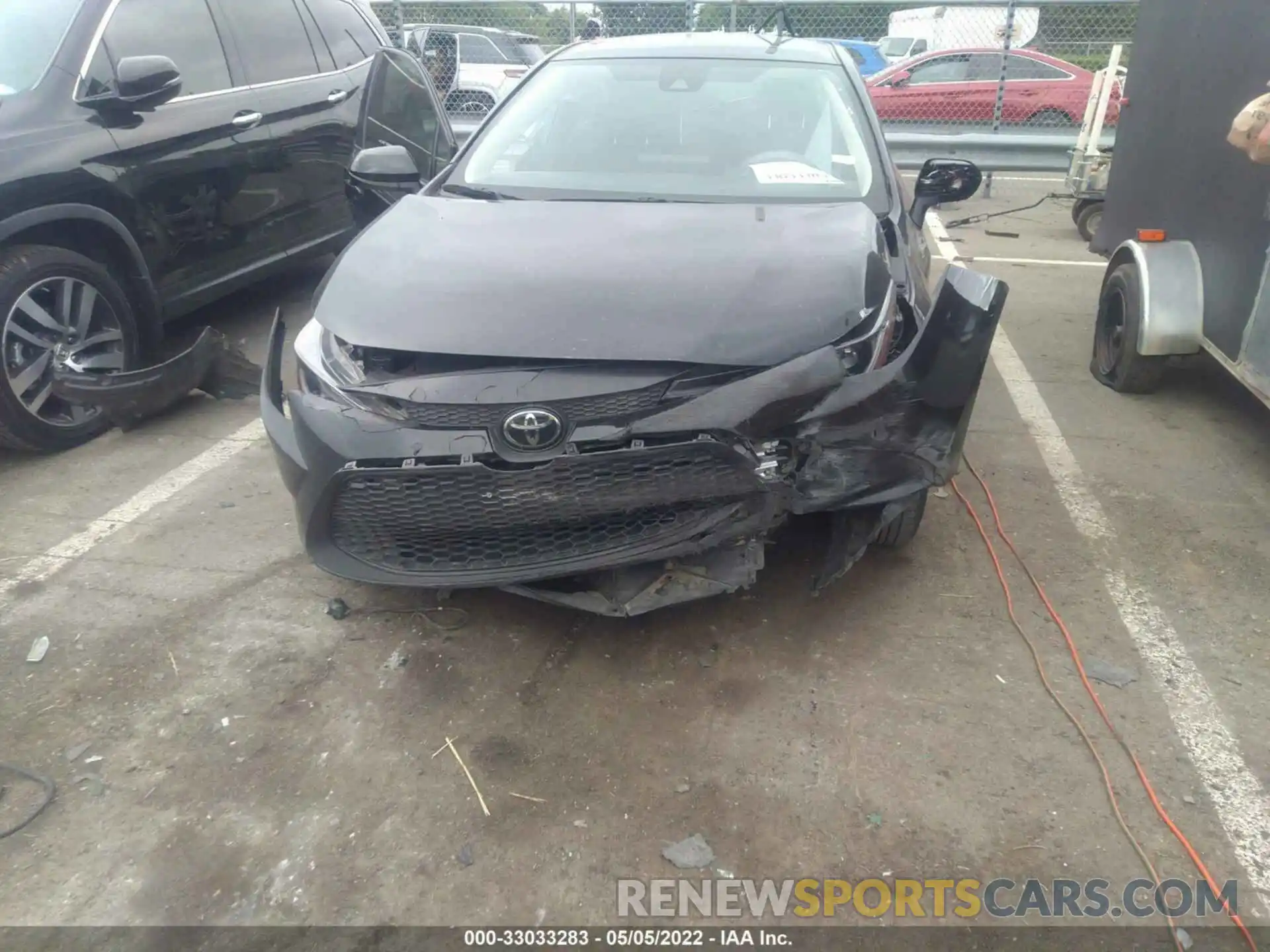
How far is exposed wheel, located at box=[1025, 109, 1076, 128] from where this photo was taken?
34.2 ft

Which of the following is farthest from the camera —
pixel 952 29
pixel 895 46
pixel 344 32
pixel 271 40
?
pixel 895 46

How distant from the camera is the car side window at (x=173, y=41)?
4.29 meters

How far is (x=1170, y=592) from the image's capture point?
3129mm

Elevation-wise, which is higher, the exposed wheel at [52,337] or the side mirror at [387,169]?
the side mirror at [387,169]

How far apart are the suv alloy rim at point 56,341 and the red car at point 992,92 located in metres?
8.24

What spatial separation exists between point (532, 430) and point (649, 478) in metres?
0.32

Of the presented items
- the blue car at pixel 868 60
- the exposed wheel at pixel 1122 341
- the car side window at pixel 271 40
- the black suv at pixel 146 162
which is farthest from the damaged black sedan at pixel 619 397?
the blue car at pixel 868 60

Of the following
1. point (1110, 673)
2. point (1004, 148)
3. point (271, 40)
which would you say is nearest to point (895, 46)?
point (1004, 148)

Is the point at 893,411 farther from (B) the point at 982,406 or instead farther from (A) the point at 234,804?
(B) the point at 982,406

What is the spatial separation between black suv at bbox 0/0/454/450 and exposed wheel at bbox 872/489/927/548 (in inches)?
129

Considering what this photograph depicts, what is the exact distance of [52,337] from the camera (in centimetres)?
399

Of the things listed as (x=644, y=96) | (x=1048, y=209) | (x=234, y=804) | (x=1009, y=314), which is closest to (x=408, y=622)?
(x=234, y=804)

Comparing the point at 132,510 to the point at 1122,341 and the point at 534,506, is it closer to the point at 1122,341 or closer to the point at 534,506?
the point at 534,506

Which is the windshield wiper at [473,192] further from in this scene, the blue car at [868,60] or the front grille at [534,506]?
the blue car at [868,60]
